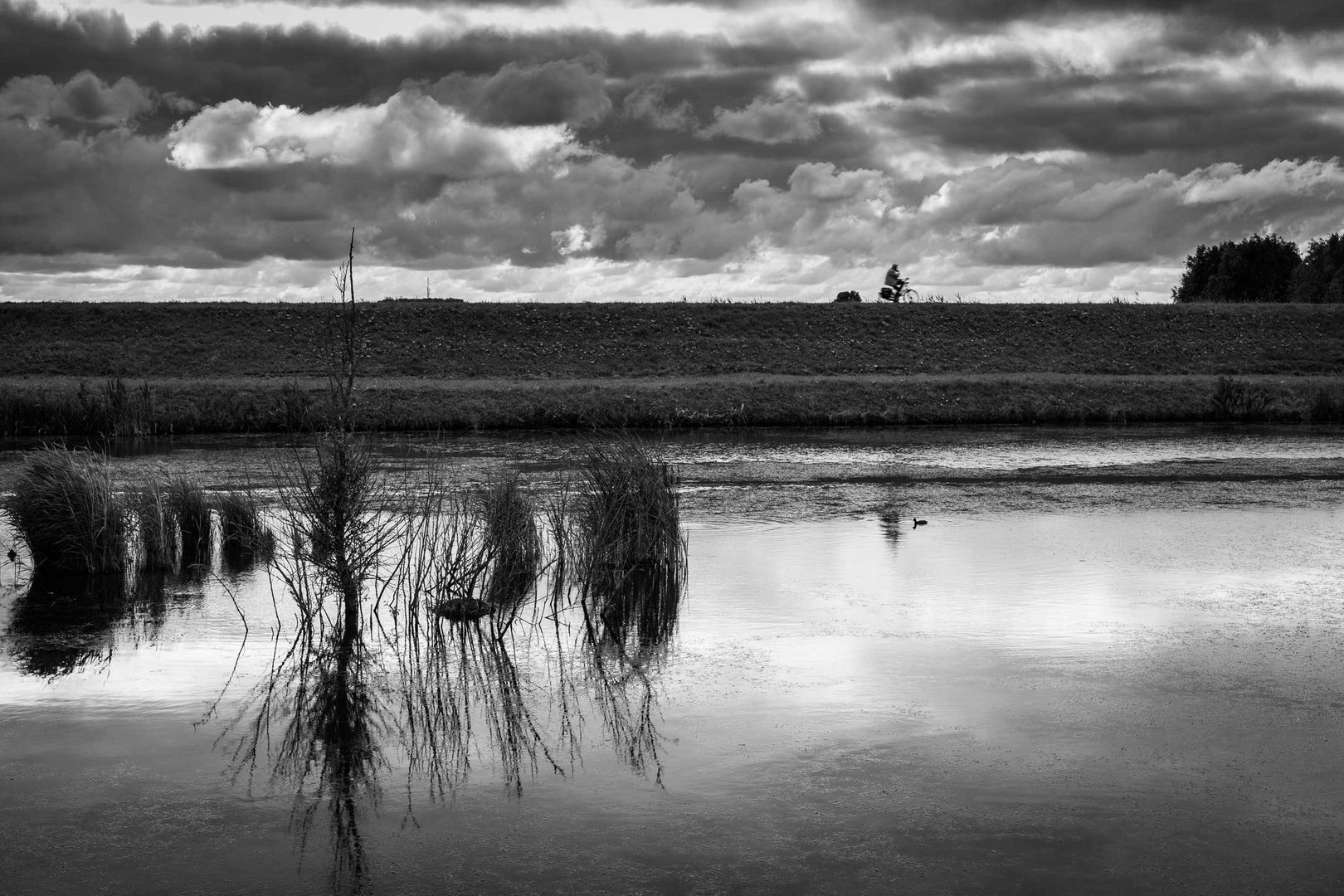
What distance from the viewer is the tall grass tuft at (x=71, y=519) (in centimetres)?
1445

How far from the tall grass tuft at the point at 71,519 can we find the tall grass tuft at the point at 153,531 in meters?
0.28

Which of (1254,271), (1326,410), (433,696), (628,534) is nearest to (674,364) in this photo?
(1326,410)

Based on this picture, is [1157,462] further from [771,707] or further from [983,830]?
[983,830]

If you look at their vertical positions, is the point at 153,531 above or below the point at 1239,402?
below

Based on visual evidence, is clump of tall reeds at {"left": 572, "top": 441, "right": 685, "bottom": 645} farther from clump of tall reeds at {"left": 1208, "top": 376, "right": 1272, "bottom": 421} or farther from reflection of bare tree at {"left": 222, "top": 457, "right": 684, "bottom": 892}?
clump of tall reeds at {"left": 1208, "top": 376, "right": 1272, "bottom": 421}

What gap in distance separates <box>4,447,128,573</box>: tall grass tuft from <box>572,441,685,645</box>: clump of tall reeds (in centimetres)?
544

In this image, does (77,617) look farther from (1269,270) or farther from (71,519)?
(1269,270)

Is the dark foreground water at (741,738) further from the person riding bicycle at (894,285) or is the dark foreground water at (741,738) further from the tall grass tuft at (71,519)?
the person riding bicycle at (894,285)

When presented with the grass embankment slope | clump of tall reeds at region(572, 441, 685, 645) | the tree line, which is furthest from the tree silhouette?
clump of tall reeds at region(572, 441, 685, 645)


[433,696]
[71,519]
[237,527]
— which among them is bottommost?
[433,696]

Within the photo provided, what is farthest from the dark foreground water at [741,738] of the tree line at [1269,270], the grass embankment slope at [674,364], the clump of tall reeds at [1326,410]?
the tree line at [1269,270]

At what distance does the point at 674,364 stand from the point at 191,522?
126ft

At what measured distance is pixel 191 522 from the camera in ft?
51.8

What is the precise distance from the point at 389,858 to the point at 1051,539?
12.0 m
